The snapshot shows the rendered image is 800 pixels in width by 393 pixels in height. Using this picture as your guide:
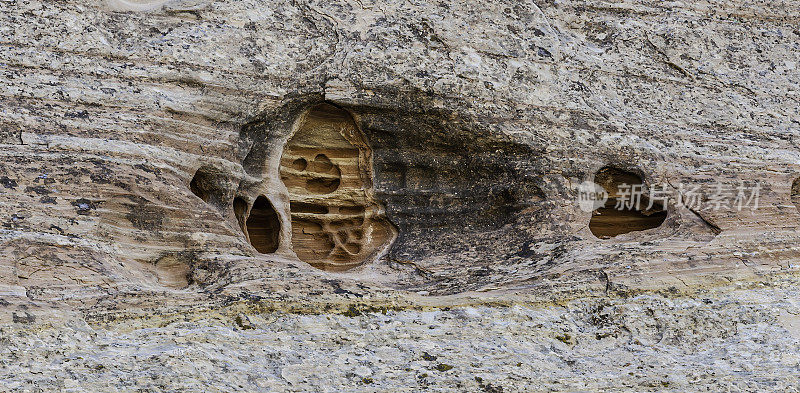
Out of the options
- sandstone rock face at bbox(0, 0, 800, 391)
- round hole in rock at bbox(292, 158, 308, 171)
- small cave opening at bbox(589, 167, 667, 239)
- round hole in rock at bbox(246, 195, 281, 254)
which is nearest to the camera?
sandstone rock face at bbox(0, 0, 800, 391)

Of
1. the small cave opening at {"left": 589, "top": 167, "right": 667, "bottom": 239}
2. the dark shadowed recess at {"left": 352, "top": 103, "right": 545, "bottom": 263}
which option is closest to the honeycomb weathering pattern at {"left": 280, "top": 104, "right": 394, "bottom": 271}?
the dark shadowed recess at {"left": 352, "top": 103, "right": 545, "bottom": 263}

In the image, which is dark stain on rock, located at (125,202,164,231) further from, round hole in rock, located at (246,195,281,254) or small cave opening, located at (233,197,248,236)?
round hole in rock, located at (246,195,281,254)

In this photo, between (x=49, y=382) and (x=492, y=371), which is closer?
(x=49, y=382)

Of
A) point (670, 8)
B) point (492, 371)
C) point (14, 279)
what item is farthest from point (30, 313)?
point (670, 8)

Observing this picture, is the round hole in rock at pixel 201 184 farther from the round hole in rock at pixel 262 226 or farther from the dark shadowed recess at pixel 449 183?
the dark shadowed recess at pixel 449 183

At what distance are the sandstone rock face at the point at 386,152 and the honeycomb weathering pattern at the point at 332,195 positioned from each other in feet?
0.05

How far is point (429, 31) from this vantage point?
543 centimetres

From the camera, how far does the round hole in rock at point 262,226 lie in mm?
5758

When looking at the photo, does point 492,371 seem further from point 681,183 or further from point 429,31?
point 429,31

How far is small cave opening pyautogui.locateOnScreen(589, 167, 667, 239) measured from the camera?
5605 millimetres

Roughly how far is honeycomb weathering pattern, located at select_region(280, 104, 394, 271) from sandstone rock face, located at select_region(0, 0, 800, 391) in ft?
0.05

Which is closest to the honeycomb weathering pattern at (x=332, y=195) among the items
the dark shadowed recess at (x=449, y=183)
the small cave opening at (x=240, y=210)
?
the dark shadowed recess at (x=449, y=183)

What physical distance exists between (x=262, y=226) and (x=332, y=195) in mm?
563

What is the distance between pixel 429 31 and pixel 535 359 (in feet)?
7.47
